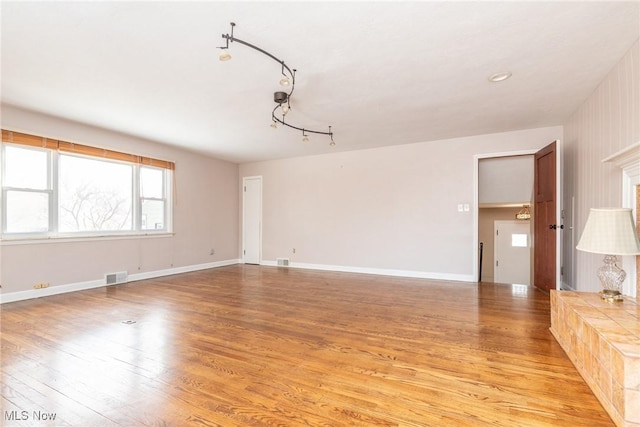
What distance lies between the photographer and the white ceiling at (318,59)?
6.61ft

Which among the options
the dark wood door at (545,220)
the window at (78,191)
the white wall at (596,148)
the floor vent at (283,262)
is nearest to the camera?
the white wall at (596,148)

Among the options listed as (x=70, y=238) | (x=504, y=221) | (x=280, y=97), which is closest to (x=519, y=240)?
(x=504, y=221)

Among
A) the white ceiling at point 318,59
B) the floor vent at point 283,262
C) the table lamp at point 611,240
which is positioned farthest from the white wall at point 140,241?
the table lamp at point 611,240

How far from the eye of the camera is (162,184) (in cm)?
571

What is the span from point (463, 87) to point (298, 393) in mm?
3268

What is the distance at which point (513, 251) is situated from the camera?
723 cm

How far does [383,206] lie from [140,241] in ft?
14.9

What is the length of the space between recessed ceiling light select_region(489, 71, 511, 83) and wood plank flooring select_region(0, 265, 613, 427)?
2.46m

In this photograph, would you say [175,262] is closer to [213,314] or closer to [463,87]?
[213,314]

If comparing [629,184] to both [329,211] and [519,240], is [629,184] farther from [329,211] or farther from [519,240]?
[519,240]

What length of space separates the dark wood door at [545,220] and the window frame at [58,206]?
633 centimetres

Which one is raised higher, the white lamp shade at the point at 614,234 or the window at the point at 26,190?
the window at the point at 26,190

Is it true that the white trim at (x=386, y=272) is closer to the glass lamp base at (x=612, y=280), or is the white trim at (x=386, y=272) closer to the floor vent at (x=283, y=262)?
the floor vent at (x=283, y=262)

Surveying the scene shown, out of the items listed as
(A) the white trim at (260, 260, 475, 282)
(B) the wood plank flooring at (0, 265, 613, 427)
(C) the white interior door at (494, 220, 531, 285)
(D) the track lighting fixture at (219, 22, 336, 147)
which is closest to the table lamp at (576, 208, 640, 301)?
(B) the wood plank flooring at (0, 265, 613, 427)
